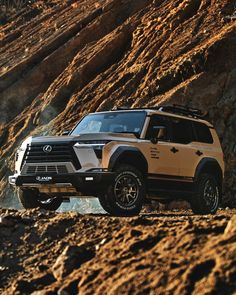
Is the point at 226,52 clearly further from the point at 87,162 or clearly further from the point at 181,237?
the point at 181,237

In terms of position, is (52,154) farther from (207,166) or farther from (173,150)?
(207,166)

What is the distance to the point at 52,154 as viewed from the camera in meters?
10.3

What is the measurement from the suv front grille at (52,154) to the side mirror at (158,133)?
1602 mm

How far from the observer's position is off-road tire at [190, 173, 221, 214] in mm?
11898

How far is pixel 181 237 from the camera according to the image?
21.9ft

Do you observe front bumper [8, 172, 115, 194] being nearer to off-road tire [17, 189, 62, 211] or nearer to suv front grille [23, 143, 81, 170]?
suv front grille [23, 143, 81, 170]

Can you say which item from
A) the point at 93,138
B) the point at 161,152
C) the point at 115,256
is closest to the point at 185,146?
the point at 161,152

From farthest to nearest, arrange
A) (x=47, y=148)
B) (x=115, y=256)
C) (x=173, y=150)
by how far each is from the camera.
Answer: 1. (x=173, y=150)
2. (x=47, y=148)
3. (x=115, y=256)

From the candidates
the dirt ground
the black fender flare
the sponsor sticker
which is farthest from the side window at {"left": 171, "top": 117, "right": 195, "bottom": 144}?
the dirt ground

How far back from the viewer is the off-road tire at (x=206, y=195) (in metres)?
11.9

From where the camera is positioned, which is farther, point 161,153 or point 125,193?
point 161,153

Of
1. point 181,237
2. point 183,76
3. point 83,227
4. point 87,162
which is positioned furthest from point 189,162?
point 183,76

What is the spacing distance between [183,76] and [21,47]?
13.4 m

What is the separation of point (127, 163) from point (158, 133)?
44.4 inches
